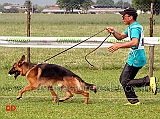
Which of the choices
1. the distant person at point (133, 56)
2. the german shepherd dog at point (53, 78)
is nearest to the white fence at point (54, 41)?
the german shepherd dog at point (53, 78)

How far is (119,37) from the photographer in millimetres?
9219

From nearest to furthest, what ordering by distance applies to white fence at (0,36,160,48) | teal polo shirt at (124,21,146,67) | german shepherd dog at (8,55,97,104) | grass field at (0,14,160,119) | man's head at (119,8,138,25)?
grass field at (0,14,160,119) → teal polo shirt at (124,21,146,67) → man's head at (119,8,138,25) → german shepherd dog at (8,55,97,104) → white fence at (0,36,160,48)

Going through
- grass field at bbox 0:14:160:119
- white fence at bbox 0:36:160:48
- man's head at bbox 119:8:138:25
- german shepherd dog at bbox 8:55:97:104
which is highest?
man's head at bbox 119:8:138:25

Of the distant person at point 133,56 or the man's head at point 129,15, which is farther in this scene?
the man's head at point 129,15

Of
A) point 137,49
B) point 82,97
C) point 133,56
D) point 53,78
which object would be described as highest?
point 137,49

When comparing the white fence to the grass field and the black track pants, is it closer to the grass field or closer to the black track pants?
the grass field

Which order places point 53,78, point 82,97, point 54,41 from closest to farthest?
1. point 53,78
2. point 82,97
3. point 54,41

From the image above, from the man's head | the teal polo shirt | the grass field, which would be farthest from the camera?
the man's head

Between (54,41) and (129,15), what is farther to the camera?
(54,41)

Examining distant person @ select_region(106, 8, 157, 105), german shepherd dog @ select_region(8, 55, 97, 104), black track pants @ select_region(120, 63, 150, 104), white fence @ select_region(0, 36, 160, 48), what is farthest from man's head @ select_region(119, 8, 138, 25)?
white fence @ select_region(0, 36, 160, 48)

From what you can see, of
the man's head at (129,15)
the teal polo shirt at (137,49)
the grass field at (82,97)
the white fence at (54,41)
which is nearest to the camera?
the grass field at (82,97)

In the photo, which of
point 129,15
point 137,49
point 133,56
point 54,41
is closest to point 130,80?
point 133,56

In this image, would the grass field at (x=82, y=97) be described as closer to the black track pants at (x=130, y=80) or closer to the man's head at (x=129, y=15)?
the black track pants at (x=130, y=80)

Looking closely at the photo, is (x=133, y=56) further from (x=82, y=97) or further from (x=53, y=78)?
(x=82, y=97)
